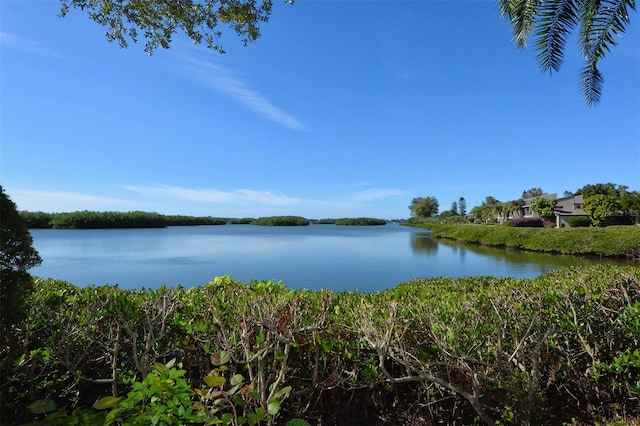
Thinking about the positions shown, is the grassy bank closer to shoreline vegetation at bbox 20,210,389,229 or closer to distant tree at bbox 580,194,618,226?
distant tree at bbox 580,194,618,226

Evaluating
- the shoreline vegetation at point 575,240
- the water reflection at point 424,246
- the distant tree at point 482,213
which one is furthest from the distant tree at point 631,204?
the distant tree at point 482,213

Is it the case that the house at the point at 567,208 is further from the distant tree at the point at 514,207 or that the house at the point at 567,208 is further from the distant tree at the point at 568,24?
the distant tree at the point at 568,24

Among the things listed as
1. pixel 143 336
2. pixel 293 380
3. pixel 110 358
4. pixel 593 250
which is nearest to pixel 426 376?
pixel 293 380

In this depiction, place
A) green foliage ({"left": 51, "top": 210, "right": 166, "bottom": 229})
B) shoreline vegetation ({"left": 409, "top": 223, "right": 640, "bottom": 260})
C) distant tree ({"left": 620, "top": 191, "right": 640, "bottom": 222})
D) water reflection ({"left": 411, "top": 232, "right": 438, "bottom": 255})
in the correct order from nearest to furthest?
shoreline vegetation ({"left": 409, "top": 223, "right": 640, "bottom": 260}) < water reflection ({"left": 411, "top": 232, "right": 438, "bottom": 255}) < distant tree ({"left": 620, "top": 191, "right": 640, "bottom": 222}) < green foliage ({"left": 51, "top": 210, "right": 166, "bottom": 229})

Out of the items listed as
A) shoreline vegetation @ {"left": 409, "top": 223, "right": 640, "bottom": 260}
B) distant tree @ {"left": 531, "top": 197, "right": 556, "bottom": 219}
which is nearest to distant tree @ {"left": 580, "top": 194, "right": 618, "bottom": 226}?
distant tree @ {"left": 531, "top": 197, "right": 556, "bottom": 219}

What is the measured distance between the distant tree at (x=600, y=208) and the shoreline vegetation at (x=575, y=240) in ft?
31.7

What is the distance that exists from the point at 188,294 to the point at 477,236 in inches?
1342

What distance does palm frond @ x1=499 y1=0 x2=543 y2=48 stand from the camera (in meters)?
6.06

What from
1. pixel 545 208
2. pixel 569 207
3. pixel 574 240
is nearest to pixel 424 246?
pixel 574 240

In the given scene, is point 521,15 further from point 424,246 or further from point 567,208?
point 567,208

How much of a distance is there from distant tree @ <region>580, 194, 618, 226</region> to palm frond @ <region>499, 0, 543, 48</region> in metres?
36.8

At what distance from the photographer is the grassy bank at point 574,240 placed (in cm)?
2038

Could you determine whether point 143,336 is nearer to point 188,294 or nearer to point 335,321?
point 188,294

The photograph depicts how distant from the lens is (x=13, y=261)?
2.01 metres
